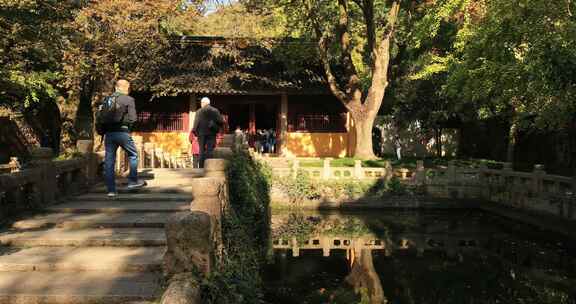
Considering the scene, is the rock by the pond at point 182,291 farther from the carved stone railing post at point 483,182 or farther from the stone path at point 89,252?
the carved stone railing post at point 483,182

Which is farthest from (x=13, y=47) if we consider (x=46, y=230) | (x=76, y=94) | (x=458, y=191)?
(x=458, y=191)

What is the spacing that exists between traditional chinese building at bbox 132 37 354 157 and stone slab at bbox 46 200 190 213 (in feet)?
38.2

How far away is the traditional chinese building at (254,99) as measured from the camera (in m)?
18.2

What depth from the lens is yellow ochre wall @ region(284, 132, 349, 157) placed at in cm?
1939

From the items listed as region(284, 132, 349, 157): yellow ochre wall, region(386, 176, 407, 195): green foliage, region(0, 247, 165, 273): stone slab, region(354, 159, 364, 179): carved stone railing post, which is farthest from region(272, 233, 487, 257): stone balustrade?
region(284, 132, 349, 157): yellow ochre wall

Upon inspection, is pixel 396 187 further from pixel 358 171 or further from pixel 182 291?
pixel 182 291

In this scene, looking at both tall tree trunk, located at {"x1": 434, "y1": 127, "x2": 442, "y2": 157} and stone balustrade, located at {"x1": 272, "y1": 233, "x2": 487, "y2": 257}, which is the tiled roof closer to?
stone balustrade, located at {"x1": 272, "y1": 233, "x2": 487, "y2": 257}

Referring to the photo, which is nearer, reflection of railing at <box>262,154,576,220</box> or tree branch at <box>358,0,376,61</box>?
reflection of railing at <box>262,154,576,220</box>

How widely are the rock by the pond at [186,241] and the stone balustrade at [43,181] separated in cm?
337

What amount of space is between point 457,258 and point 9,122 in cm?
1888

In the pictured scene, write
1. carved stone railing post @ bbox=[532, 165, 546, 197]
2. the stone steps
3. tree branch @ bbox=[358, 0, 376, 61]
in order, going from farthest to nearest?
tree branch @ bbox=[358, 0, 376, 61]
carved stone railing post @ bbox=[532, 165, 546, 197]
the stone steps

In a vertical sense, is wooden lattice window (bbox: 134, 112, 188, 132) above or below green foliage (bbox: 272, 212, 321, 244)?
above

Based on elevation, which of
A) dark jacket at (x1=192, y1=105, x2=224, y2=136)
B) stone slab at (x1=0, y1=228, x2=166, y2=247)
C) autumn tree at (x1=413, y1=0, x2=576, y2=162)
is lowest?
stone slab at (x1=0, y1=228, x2=166, y2=247)

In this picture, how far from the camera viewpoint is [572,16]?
8.96 m
